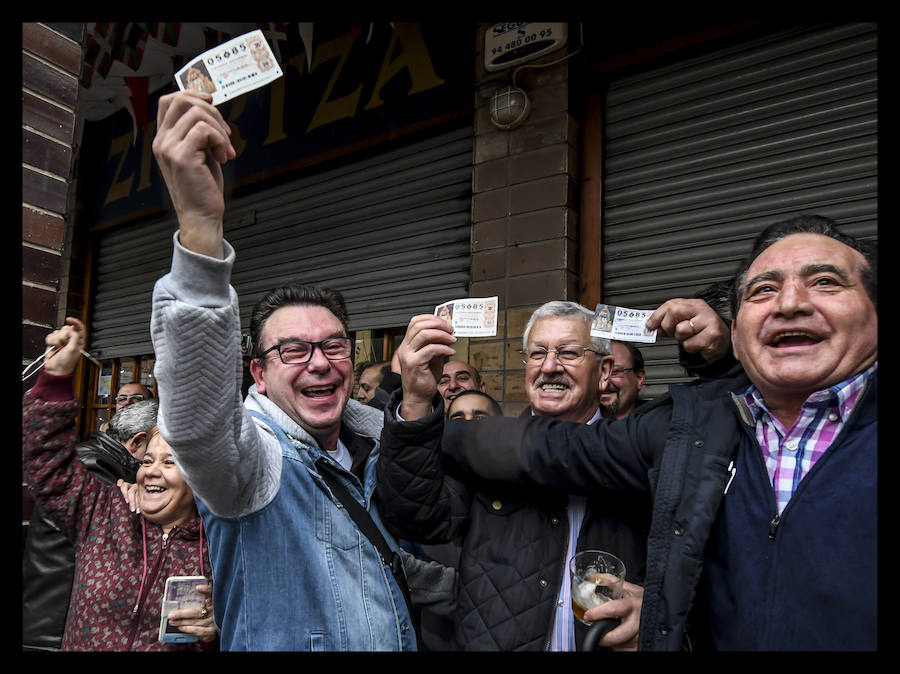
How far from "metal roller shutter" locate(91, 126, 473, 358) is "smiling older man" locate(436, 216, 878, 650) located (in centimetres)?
348

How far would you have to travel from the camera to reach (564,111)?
4.58 m

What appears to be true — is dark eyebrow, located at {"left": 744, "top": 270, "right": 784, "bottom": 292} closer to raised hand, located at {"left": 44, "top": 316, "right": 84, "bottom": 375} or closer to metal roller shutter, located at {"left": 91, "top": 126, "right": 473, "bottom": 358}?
raised hand, located at {"left": 44, "top": 316, "right": 84, "bottom": 375}

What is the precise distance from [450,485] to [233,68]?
1.45 m

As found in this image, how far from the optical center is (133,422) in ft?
11.0

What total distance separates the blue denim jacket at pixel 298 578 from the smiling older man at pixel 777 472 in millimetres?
627

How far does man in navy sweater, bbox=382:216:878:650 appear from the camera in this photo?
55.3 inches

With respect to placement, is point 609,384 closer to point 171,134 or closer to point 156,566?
point 156,566

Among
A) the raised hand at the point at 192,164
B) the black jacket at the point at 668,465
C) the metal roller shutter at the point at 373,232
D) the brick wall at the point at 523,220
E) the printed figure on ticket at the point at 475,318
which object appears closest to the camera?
the raised hand at the point at 192,164

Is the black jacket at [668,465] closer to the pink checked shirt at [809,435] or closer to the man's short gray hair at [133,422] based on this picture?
the pink checked shirt at [809,435]

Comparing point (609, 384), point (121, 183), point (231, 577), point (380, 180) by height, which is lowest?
point (231, 577)

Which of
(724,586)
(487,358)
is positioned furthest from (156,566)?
(487,358)

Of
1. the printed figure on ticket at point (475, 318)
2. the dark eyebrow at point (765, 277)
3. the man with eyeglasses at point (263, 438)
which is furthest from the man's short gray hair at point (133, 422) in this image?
the dark eyebrow at point (765, 277)

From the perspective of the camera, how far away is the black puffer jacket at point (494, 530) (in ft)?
6.21

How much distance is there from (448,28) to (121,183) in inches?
192
